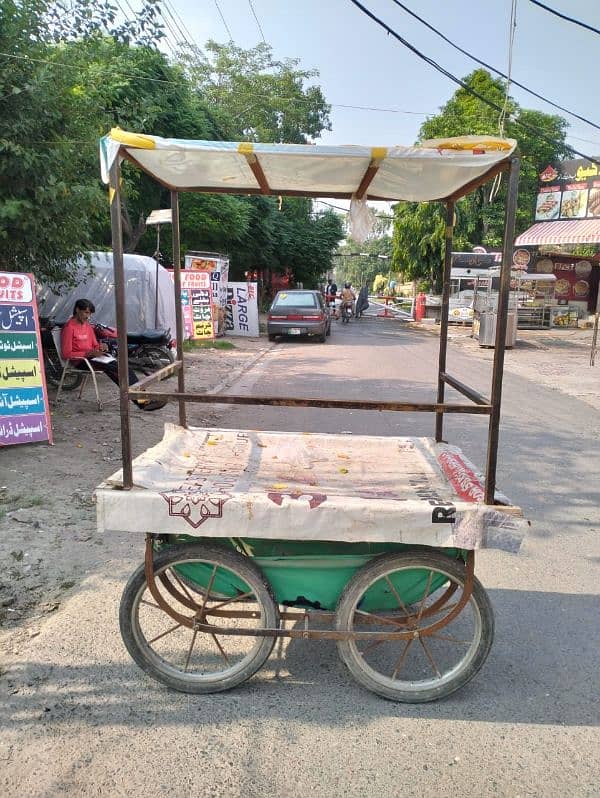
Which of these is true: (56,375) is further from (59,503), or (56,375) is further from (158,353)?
(59,503)

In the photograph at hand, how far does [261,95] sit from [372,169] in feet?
122

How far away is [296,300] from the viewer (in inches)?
732

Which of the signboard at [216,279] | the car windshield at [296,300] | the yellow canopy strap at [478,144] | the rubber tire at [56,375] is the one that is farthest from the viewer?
the car windshield at [296,300]

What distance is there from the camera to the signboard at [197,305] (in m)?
16.2

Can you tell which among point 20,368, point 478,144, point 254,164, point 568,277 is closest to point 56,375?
point 20,368

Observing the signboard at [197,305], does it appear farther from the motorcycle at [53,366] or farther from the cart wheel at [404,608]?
the cart wheel at [404,608]

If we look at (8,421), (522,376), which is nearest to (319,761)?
(8,421)

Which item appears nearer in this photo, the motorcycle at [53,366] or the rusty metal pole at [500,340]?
the rusty metal pole at [500,340]

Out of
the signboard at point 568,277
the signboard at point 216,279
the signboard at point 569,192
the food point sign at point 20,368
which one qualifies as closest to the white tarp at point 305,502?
the food point sign at point 20,368

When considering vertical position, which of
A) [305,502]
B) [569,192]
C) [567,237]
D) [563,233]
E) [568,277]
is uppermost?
[569,192]

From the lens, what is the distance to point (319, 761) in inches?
89.0

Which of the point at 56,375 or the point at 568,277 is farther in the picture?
the point at 568,277

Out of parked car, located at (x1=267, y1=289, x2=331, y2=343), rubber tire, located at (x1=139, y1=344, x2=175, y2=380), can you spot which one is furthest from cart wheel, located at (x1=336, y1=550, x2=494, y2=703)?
parked car, located at (x1=267, y1=289, x2=331, y2=343)

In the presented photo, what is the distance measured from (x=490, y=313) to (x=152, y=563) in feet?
55.7
